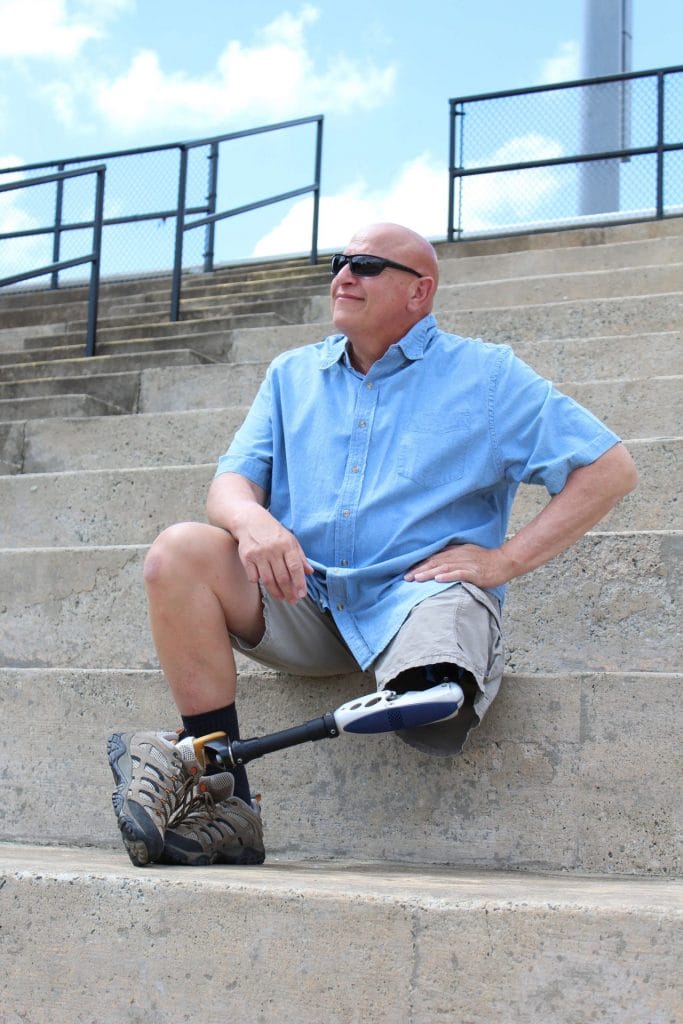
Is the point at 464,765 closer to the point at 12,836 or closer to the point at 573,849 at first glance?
the point at 573,849

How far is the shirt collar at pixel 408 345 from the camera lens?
2.40m

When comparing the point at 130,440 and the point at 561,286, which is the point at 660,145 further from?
the point at 130,440

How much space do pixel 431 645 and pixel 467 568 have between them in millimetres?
205

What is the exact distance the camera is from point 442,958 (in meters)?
1.50

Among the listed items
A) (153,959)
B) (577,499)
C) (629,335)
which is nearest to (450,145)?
(629,335)

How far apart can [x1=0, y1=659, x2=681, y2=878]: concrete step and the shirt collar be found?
0.60 metres

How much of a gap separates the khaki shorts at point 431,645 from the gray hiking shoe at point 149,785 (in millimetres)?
311

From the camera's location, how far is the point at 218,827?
2.01 meters

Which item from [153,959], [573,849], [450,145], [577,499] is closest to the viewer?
[153,959]

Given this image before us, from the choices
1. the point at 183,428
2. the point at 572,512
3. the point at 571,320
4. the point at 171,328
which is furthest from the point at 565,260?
the point at 572,512

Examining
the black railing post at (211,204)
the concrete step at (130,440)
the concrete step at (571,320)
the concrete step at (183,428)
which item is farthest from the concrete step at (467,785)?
the black railing post at (211,204)

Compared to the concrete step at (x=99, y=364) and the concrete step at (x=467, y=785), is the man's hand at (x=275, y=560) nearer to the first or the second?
the concrete step at (x=467, y=785)

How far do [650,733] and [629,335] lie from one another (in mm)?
2185

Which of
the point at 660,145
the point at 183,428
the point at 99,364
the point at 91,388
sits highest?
the point at 660,145
